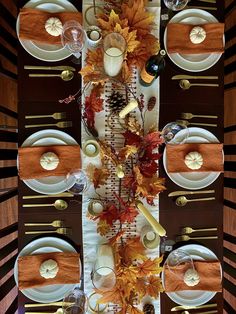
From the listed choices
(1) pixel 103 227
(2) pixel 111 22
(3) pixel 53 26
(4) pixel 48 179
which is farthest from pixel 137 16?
(1) pixel 103 227

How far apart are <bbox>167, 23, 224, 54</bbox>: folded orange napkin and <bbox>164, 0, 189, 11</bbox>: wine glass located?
64 mm

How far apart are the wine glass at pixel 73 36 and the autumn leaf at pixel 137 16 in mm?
173

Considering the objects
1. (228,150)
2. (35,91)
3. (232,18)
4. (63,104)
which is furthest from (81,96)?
(232,18)

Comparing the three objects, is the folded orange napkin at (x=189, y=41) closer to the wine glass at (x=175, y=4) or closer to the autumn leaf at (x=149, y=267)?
the wine glass at (x=175, y=4)

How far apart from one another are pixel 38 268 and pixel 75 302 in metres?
0.19

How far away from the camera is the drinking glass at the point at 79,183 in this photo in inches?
58.5

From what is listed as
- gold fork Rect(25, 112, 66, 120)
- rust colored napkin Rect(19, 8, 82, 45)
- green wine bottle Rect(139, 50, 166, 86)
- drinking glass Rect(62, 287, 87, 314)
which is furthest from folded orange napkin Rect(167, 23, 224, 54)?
drinking glass Rect(62, 287, 87, 314)

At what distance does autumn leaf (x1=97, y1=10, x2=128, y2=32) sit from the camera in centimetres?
143

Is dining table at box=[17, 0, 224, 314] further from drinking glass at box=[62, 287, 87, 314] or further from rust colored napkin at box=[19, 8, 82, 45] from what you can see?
drinking glass at box=[62, 287, 87, 314]

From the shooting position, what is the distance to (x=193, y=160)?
154 centimetres

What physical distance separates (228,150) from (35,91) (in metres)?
0.89

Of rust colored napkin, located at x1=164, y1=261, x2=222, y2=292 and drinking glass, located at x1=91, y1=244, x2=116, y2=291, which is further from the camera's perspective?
rust colored napkin, located at x1=164, y1=261, x2=222, y2=292

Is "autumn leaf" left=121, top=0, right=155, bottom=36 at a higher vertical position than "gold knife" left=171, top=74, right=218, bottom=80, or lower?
higher

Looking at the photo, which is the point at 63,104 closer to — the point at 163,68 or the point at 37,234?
the point at 163,68
